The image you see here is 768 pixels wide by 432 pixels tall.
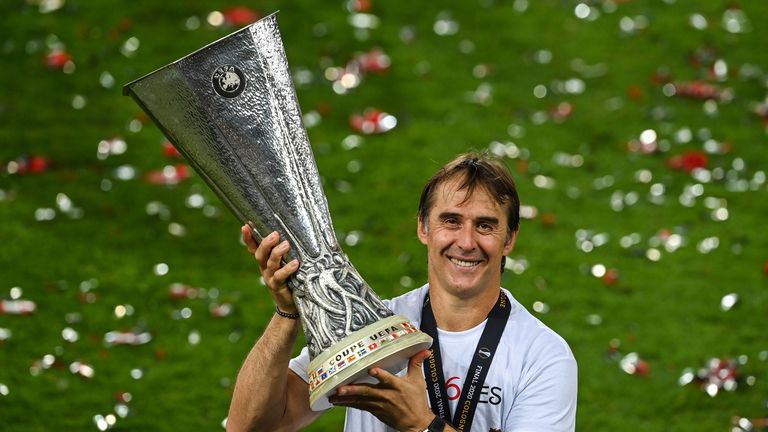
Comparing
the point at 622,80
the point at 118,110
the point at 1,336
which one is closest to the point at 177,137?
the point at 1,336

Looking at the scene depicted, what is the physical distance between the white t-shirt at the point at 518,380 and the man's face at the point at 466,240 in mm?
182

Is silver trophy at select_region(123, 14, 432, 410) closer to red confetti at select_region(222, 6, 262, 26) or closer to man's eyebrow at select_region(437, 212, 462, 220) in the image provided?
man's eyebrow at select_region(437, 212, 462, 220)

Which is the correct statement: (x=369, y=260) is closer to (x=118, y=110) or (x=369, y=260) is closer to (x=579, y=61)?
(x=118, y=110)

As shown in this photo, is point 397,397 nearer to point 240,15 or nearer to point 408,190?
point 408,190

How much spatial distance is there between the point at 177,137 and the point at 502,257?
3.85 feet

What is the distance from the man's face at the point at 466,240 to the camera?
3.85m

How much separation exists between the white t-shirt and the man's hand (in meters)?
0.31

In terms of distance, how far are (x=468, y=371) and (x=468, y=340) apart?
131mm

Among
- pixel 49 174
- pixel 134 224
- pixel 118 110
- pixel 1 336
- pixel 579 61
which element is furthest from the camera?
pixel 579 61

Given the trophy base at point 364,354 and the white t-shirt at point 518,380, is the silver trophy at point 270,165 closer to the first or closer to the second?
the trophy base at point 364,354

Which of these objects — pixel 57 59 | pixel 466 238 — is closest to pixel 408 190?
pixel 57 59

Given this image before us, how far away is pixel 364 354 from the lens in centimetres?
353

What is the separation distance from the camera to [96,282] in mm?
7910

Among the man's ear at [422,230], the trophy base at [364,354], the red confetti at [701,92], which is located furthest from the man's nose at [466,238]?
the red confetti at [701,92]
